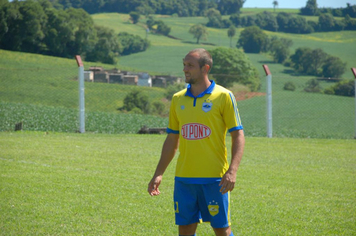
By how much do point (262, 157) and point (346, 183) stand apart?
11.3 ft

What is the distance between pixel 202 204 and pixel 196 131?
0.65 metres

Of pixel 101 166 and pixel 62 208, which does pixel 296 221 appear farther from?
pixel 101 166

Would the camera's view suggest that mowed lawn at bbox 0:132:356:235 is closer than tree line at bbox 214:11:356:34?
Yes

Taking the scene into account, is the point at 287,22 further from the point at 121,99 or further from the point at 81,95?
the point at 81,95

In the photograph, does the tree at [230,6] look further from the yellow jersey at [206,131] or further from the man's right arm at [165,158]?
the yellow jersey at [206,131]

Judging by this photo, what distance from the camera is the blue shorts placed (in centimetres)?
439

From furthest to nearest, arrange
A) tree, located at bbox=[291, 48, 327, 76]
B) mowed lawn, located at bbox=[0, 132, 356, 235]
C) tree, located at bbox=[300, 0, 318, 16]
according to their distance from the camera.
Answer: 1. tree, located at bbox=[300, 0, 318, 16]
2. tree, located at bbox=[291, 48, 327, 76]
3. mowed lawn, located at bbox=[0, 132, 356, 235]

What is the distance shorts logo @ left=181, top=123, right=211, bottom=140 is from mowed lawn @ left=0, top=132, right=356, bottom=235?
204cm

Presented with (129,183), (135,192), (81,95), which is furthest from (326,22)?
(135,192)

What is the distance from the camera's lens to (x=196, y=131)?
4.46 metres

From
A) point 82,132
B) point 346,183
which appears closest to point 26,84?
point 82,132

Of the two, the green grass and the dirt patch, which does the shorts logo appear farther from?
the dirt patch

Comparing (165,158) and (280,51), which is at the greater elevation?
(165,158)

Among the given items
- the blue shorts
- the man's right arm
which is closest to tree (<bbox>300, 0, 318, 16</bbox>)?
the man's right arm
